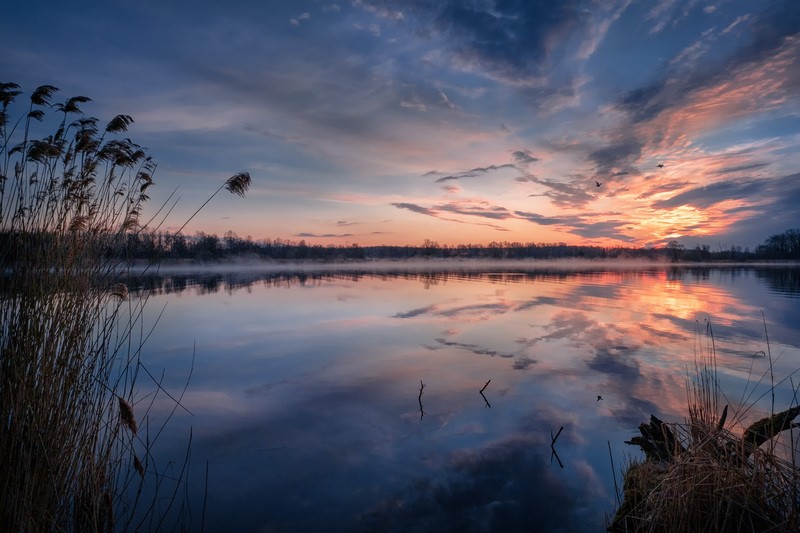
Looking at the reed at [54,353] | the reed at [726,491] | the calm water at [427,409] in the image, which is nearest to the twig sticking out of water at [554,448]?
the calm water at [427,409]

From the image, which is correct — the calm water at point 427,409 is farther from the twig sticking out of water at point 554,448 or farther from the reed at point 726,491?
the reed at point 726,491

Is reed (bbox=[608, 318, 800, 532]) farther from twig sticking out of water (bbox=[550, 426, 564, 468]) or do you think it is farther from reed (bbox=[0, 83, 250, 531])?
reed (bbox=[0, 83, 250, 531])

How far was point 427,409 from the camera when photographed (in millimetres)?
7113

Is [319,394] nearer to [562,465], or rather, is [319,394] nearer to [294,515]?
[294,515]

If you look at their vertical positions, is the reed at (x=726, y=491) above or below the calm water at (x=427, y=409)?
above

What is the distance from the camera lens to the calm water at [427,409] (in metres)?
4.54

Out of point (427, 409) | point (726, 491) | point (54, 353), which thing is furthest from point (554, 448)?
point (54, 353)

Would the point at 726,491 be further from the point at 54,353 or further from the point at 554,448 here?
the point at 54,353

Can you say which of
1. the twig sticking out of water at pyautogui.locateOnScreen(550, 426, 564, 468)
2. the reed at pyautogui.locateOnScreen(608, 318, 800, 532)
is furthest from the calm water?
the reed at pyautogui.locateOnScreen(608, 318, 800, 532)

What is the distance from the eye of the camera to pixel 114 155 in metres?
4.15

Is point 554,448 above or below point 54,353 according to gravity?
below

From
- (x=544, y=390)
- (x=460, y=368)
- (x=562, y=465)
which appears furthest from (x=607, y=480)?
(x=460, y=368)

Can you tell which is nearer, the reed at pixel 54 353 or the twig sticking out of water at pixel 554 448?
the reed at pixel 54 353

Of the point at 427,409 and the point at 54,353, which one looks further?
the point at 427,409
